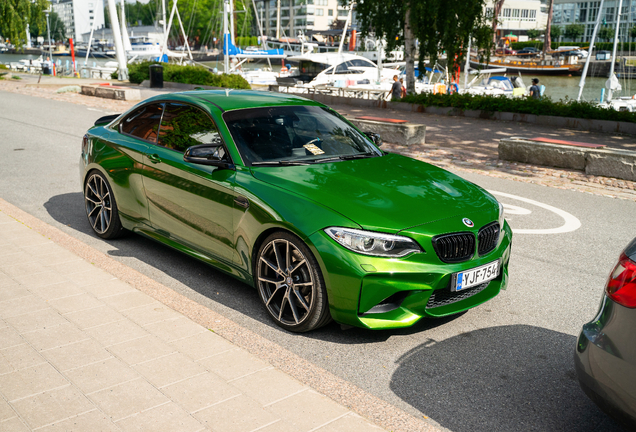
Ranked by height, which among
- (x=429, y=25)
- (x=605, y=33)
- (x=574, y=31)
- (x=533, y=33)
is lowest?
(x=429, y=25)

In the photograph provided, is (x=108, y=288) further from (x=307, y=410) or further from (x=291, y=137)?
(x=307, y=410)

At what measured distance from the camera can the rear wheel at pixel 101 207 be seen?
641 cm

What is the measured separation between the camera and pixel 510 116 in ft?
66.5

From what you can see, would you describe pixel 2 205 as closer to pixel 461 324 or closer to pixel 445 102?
pixel 461 324

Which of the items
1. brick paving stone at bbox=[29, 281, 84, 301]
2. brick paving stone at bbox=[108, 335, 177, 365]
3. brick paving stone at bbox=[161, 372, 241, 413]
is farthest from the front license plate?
brick paving stone at bbox=[29, 281, 84, 301]

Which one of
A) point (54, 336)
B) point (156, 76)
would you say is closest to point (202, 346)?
point (54, 336)

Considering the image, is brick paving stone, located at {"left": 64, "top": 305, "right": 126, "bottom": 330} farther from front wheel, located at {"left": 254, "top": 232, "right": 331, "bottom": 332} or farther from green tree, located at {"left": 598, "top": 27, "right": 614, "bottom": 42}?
green tree, located at {"left": 598, "top": 27, "right": 614, "bottom": 42}

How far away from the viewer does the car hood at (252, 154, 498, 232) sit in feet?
13.6

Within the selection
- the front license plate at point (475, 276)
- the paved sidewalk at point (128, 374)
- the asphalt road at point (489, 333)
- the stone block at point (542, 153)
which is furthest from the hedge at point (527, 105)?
the paved sidewalk at point (128, 374)

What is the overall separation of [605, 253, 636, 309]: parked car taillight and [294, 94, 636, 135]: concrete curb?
1614 centimetres

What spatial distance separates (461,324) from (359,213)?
→ 1.30m

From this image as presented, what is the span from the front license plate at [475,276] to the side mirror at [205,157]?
1.98 meters

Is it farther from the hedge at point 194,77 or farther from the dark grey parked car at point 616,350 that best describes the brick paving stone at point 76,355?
the hedge at point 194,77

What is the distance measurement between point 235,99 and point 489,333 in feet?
9.96
